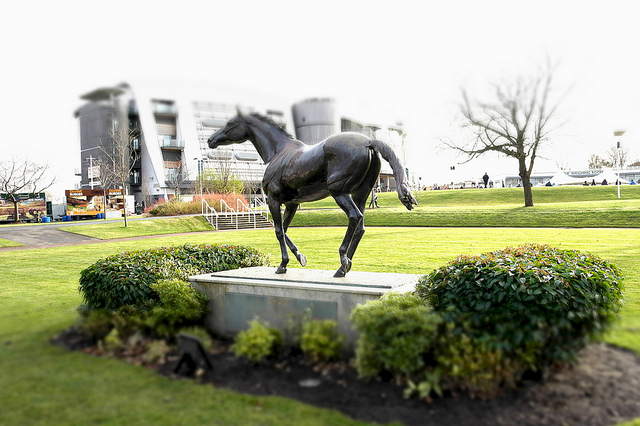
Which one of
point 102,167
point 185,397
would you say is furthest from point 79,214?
point 185,397

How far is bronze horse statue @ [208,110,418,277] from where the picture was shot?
6.29m

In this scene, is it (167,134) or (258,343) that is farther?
(167,134)

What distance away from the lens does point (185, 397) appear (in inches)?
176

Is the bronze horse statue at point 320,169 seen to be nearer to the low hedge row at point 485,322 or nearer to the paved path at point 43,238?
the low hedge row at point 485,322

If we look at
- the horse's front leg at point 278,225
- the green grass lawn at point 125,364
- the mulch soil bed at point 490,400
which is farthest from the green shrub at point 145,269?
the mulch soil bed at point 490,400

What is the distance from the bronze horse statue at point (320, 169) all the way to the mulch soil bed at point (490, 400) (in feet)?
7.13

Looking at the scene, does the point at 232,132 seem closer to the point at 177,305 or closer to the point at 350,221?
the point at 350,221

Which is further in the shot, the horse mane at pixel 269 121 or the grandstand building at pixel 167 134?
the grandstand building at pixel 167 134

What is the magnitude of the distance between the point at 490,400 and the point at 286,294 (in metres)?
3.02

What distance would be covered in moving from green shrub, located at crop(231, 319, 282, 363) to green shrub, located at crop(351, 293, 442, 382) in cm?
103

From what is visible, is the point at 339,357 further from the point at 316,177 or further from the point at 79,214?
the point at 79,214

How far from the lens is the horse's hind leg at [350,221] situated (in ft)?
21.1

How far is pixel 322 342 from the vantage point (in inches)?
210

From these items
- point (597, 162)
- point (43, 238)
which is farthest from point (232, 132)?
point (597, 162)
